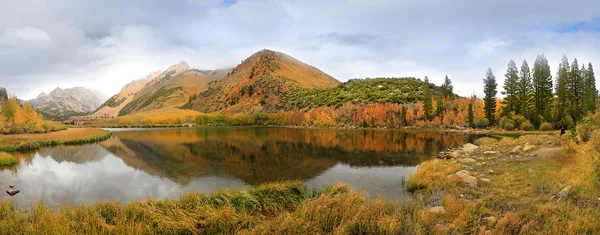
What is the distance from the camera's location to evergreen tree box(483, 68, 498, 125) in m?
86.0

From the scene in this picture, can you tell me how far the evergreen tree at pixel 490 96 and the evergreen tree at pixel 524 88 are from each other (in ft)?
21.8

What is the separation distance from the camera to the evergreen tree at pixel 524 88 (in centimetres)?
7931

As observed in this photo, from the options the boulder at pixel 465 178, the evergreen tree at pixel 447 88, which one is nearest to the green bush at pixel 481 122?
the evergreen tree at pixel 447 88

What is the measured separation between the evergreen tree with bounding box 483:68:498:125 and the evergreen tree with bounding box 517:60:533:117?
663 cm

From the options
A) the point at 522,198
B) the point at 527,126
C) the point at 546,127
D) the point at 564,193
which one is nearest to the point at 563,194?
the point at 564,193

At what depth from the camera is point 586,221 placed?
33.1ft

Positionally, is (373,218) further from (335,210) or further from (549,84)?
(549,84)

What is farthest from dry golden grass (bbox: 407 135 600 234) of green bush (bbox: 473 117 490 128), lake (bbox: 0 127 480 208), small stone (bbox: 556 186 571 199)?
green bush (bbox: 473 117 490 128)

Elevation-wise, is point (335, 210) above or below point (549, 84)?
below

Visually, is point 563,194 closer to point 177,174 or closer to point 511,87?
point 177,174

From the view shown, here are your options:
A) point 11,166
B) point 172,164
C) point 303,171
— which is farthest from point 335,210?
point 11,166

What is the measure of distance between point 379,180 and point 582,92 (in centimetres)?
8636

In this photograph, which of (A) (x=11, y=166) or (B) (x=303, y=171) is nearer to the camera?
(B) (x=303, y=171)

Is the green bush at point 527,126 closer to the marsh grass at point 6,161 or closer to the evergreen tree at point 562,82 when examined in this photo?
the evergreen tree at point 562,82
